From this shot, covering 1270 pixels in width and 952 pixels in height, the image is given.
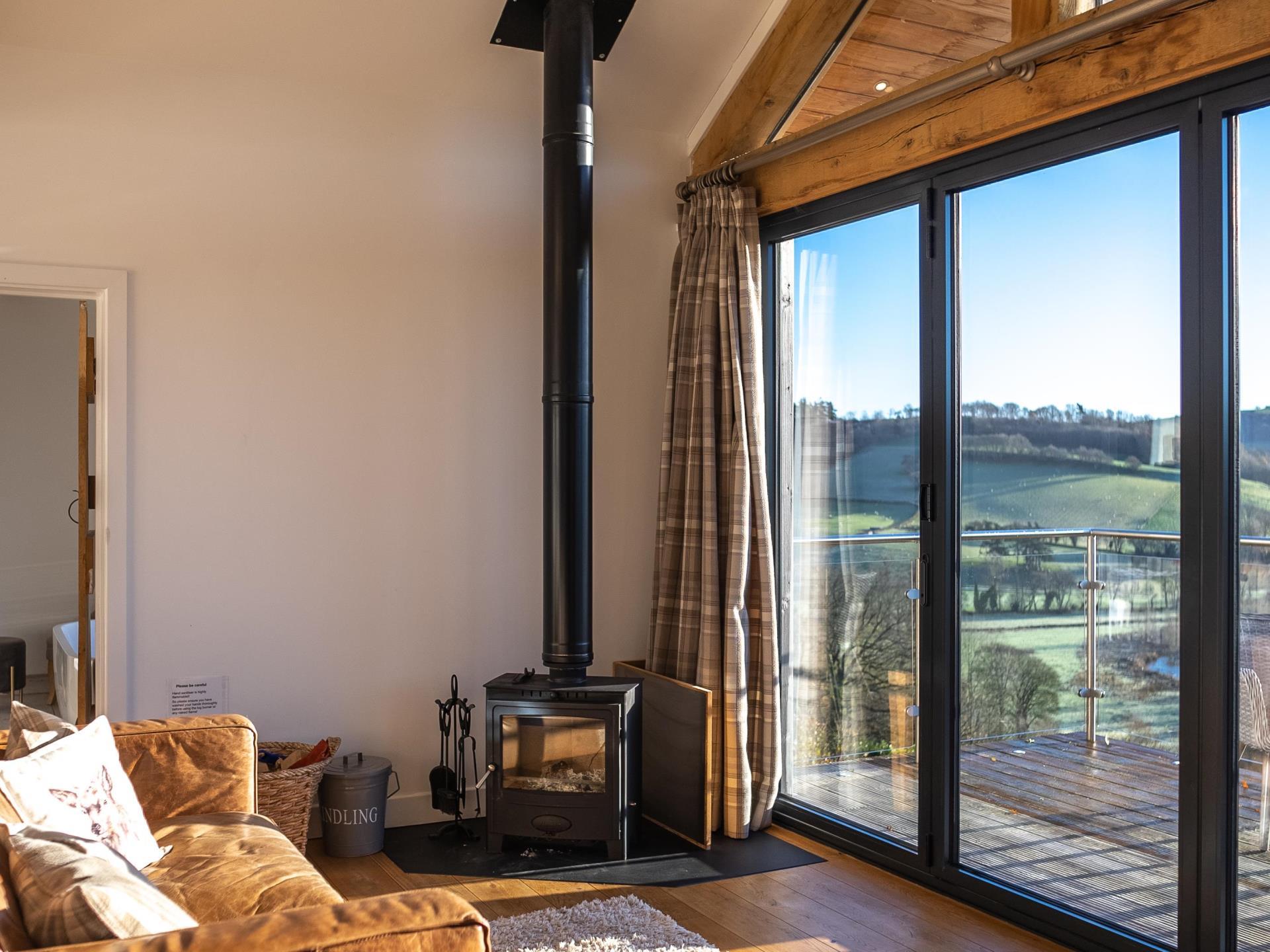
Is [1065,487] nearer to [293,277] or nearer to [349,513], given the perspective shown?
[349,513]

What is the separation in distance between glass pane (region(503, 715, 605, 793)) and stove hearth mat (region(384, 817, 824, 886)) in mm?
242

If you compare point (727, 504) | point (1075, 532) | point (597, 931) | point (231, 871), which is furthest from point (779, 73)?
point (231, 871)

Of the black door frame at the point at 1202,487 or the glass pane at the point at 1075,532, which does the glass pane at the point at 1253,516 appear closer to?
the black door frame at the point at 1202,487

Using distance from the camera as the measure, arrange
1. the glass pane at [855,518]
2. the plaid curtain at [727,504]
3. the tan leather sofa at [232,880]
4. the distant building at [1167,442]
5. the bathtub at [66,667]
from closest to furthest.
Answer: the tan leather sofa at [232,880] → the distant building at [1167,442] → the glass pane at [855,518] → the plaid curtain at [727,504] → the bathtub at [66,667]

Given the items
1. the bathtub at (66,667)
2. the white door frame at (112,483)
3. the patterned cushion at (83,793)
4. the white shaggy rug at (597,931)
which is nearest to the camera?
the patterned cushion at (83,793)

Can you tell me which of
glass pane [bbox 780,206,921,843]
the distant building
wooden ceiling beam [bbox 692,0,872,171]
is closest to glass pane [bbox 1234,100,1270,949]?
the distant building

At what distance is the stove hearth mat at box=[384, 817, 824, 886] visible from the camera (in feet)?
11.8

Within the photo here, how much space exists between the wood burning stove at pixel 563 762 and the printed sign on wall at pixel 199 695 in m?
0.97

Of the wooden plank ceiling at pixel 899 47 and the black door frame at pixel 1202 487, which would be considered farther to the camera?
the wooden plank ceiling at pixel 899 47

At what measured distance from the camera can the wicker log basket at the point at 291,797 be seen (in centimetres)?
355

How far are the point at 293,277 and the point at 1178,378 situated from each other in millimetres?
3014

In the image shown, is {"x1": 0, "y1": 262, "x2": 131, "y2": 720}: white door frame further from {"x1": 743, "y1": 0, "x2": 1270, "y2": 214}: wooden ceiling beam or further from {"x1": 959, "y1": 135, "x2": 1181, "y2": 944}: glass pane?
{"x1": 959, "y1": 135, "x2": 1181, "y2": 944}: glass pane

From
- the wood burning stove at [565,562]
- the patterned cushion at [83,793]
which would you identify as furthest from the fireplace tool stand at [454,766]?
the patterned cushion at [83,793]

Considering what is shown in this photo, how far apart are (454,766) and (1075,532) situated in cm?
251
